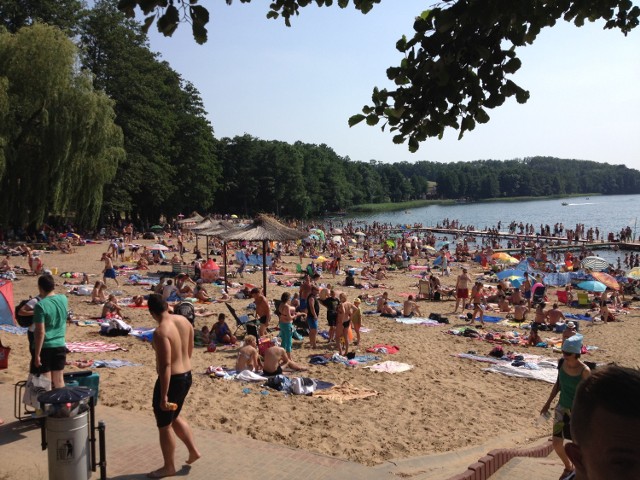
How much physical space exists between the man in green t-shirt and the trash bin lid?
1099 millimetres

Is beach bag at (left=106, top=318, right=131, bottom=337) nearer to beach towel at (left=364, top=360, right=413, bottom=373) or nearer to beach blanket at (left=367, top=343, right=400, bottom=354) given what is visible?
beach blanket at (left=367, top=343, right=400, bottom=354)

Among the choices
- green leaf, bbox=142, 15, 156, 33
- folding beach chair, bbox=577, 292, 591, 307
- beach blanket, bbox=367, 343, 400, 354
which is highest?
green leaf, bbox=142, 15, 156, 33

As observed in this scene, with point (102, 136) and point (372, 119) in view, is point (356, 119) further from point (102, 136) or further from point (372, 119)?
point (102, 136)

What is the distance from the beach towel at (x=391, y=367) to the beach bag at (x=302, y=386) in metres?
2.03

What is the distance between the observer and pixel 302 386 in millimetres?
8156

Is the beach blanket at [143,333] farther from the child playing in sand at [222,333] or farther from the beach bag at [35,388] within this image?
the beach bag at [35,388]

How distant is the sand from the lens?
6379 millimetres

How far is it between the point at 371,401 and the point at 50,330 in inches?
174

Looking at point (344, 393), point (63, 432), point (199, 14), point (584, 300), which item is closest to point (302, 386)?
point (344, 393)

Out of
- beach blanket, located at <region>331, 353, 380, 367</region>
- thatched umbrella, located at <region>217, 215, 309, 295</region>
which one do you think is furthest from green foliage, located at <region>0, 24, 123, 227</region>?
beach blanket, located at <region>331, 353, 380, 367</region>

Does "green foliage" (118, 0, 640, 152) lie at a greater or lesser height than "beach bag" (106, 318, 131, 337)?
greater

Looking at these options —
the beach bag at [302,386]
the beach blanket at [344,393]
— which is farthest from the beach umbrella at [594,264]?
the beach bag at [302,386]

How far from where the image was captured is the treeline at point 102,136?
2364cm

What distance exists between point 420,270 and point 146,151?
2054cm
